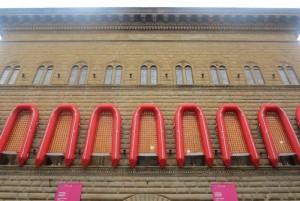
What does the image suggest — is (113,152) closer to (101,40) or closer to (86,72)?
(86,72)

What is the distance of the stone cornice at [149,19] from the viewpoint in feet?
51.8

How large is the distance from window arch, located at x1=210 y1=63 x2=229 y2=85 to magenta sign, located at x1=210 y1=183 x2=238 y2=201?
5906mm

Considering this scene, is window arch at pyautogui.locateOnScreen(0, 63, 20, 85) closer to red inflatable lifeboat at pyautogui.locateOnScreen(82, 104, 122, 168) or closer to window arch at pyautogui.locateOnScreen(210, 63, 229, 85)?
red inflatable lifeboat at pyautogui.locateOnScreen(82, 104, 122, 168)

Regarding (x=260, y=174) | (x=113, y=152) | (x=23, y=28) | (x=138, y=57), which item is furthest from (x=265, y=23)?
(x=23, y=28)

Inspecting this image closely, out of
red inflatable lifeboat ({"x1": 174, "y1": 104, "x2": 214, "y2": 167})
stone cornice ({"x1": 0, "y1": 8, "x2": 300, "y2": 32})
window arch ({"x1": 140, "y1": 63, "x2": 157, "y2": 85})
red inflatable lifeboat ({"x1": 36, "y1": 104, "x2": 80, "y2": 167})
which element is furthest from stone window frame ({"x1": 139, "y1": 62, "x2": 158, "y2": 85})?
red inflatable lifeboat ({"x1": 36, "y1": 104, "x2": 80, "y2": 167})

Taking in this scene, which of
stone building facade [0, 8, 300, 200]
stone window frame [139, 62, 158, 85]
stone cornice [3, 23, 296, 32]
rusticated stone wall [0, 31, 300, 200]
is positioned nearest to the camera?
rusticated stone wall [0, 31, 300, 200]

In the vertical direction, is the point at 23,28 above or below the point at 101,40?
above

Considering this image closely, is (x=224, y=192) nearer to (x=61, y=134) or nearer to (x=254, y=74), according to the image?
(x=61, y=134)

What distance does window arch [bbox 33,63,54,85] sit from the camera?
13682 millimetres

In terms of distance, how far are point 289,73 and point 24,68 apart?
15.1 metres

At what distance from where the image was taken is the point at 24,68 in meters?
14.1

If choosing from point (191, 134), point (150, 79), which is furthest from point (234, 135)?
point (150, 79)

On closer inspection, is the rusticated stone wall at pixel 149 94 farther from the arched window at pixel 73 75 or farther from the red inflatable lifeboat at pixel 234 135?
the red inflatable lifeboat at pixel 234 135

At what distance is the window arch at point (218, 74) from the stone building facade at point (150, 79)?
0.06 m
